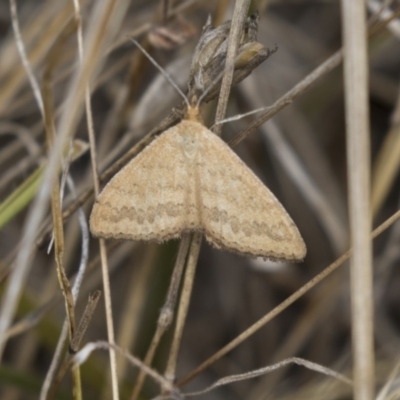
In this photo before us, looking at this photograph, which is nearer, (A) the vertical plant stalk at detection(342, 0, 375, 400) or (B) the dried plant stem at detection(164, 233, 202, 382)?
(A) the vertical plant stalk at detection(342, 0, 375, 400)

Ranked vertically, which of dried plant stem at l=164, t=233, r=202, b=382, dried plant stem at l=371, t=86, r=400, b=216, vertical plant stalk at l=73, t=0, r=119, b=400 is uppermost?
vertical plant stalk at l=73, t=0, r=119, b=400

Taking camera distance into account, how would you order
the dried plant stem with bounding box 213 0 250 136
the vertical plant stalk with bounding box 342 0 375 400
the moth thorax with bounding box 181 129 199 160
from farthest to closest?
the moth thorax with bounding box 181 129 199 160 < the dried plant stem with bounding box 213 0 250 136 < the vertical plant stalk with bounding box 342 0 375 400

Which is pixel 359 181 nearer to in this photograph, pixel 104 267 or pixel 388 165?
pixel 104 267

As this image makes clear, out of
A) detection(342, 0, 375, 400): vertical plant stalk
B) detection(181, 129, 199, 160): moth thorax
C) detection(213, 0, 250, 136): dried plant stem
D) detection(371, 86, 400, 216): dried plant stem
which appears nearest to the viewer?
detection(342, 0, 375, 400): vertical plant stalk

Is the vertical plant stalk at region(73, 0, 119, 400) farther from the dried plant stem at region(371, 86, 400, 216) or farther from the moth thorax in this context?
the dried plant stem at region(371, 86, 400, 216)

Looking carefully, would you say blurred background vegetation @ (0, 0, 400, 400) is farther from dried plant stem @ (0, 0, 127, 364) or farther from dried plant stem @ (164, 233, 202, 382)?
dried plant stem @ (0, 0, 127, 364)

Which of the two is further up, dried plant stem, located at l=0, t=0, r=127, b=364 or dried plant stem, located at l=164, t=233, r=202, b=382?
dried plant stem, located at l=0, t=0, r=127, b=364

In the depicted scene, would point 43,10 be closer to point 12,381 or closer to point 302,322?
point 12,381

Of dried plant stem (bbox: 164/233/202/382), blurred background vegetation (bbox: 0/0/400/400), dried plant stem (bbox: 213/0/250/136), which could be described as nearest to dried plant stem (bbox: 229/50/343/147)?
dried plant stem (bbox: 213/0/250/136)
